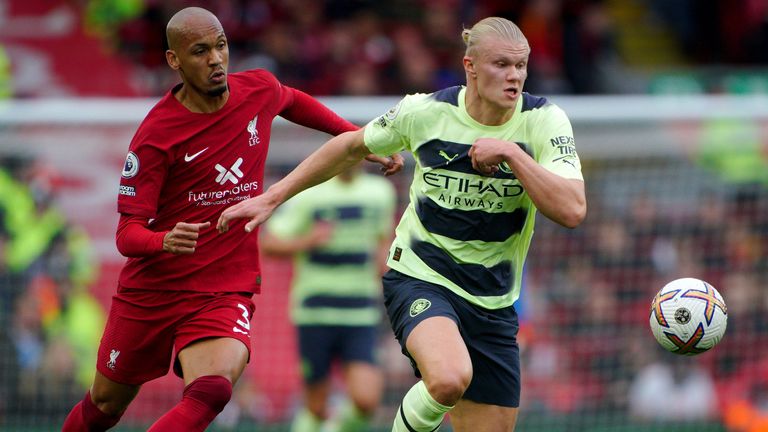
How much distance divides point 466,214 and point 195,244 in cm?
134

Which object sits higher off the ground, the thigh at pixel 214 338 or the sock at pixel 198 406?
the thigh at pixel 214 338

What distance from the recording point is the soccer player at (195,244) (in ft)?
21.7

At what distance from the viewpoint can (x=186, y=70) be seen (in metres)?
6.71

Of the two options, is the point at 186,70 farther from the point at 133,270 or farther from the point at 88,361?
→ the point at 88,361

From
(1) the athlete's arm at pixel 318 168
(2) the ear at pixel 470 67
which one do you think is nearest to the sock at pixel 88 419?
(1) the athlete's arm at pixel 318 168

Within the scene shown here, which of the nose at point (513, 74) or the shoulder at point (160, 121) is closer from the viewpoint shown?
the nose at point (513, 74)

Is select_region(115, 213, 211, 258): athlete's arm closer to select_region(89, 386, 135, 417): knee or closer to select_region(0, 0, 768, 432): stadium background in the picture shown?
select_region(89, 386, 135, 417): knee

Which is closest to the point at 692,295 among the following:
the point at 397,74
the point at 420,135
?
the point at 420,135

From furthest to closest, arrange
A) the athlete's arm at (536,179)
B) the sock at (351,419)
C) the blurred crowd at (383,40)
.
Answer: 1. the blurred crowd at (383,40)
2. the sock at (351,419)
3. the athlete's arm at (536,179)

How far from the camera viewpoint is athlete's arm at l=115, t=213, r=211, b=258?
Answer: 634 cm

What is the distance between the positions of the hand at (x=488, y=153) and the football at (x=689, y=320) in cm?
138

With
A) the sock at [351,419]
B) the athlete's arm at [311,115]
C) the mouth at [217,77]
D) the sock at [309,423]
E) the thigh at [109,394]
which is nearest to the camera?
the mouth at [217,77]

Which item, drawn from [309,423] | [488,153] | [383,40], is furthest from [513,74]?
[383,40]

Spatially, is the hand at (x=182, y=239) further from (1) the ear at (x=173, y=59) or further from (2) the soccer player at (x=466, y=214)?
(1) the ear at (x=173, y=59)
